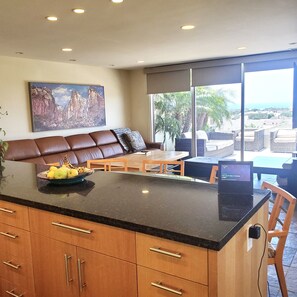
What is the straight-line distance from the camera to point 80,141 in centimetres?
624

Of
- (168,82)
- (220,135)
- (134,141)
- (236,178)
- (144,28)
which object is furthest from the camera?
(168,82)

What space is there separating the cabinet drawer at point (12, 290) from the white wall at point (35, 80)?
3.78m

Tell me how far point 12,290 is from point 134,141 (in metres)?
5.27

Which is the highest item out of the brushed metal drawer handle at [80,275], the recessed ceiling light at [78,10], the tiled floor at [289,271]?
the recessed ceiling light at [78,10]

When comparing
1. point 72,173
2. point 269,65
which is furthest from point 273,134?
point 72,173

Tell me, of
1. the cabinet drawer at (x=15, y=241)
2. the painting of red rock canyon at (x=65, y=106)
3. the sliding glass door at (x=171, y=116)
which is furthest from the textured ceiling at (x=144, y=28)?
the cabinet drawer at (x=15, y=241)

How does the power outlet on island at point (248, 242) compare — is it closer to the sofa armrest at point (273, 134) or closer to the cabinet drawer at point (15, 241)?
the cabinet drawer at point (15, 241)

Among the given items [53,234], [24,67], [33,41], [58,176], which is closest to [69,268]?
[53,234]

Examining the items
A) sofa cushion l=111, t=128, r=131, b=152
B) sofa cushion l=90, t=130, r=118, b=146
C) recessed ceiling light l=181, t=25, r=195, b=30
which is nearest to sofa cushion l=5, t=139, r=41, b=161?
sofa cushion l=90, t=130, r=118, b=146

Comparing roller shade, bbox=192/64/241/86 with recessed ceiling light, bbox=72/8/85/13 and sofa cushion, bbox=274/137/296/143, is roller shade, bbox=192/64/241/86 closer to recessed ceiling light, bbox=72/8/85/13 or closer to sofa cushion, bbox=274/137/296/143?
sofa cushion, bbox=274/137/296/143

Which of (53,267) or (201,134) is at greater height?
(201,134)

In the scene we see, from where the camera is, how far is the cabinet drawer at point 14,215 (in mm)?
1824

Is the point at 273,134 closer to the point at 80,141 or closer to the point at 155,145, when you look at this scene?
the point at 155,145

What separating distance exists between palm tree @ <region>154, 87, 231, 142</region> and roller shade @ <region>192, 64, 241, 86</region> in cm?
29
